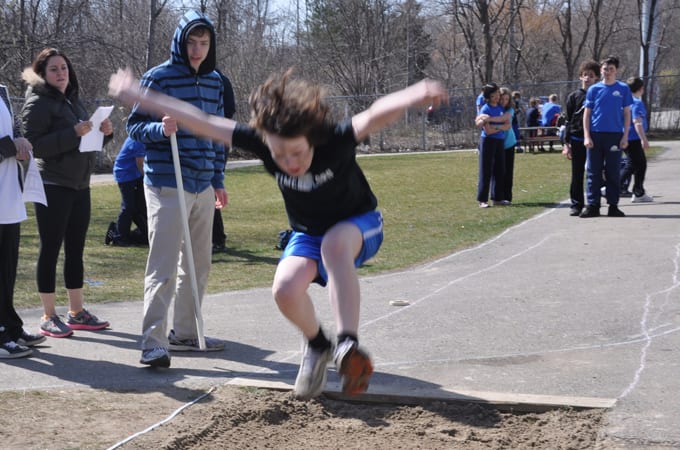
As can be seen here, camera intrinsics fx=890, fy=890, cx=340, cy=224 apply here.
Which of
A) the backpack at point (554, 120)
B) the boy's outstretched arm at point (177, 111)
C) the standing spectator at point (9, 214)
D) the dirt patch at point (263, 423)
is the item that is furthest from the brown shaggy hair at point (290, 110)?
the backpack at point (554, 120)

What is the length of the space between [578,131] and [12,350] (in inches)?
355

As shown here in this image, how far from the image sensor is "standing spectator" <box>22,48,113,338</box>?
6.70 metres

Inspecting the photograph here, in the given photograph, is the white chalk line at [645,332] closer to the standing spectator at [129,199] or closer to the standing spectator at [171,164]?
the standing spectator at [171,164]

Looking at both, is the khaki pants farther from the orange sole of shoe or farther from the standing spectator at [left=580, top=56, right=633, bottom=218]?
the standing spectator at [left=580, top=56, right=633, bottom=218]

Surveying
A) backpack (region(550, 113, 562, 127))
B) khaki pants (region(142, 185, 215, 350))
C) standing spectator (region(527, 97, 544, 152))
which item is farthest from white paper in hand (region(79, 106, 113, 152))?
backpack (region(550, 113, 562, 127))

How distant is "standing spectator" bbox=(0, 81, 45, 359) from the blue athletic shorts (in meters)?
2.63

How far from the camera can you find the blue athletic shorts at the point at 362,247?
4.56 meters

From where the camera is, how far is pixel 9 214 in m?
6.34

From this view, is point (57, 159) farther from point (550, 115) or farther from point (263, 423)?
point (550, 115)

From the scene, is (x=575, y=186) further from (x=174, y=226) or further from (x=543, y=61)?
(x=543, y=61)

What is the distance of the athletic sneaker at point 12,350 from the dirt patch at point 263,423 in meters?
0.89

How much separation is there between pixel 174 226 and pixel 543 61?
46917 mm

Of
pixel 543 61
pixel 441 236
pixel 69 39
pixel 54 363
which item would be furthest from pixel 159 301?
pixel 543 61

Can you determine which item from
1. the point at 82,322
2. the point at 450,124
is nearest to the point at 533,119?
the point at 450,124
